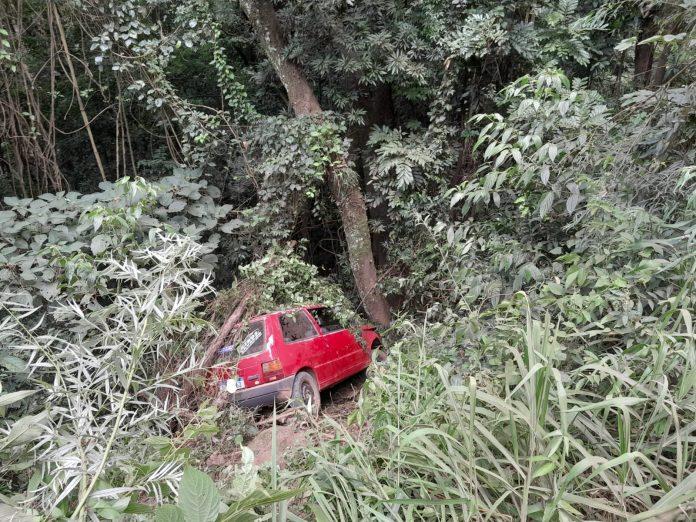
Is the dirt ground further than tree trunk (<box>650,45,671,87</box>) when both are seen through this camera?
No

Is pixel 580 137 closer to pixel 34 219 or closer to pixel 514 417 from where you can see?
pixel 514 417

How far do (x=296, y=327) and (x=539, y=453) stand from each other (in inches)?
186

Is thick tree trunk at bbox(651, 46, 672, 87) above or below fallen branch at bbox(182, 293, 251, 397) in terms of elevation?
above

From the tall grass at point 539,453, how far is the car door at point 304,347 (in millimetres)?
3655

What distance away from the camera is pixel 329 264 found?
957 cm

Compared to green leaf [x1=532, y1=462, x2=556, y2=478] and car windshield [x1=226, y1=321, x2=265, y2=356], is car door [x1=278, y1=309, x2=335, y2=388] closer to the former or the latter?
car windshield [x1=226, y1=321, x2=265, y2=356]

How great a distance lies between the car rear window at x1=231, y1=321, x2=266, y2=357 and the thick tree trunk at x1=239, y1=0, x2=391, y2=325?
8.52ft

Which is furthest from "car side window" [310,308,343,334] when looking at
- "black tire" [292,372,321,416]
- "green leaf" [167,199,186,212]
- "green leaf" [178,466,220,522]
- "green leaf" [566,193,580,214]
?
"green leaf" [178,466,220,522]

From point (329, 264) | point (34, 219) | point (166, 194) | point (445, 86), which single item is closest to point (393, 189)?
point (445, 86)

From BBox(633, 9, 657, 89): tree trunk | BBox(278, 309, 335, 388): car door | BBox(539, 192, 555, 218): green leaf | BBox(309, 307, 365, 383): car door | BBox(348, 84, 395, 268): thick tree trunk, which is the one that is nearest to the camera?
BBox(539, 192, 555, 218): green leaf

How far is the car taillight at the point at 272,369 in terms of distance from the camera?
18.2 ft

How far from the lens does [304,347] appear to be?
607 centimetres

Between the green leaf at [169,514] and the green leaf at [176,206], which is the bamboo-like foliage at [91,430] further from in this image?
the green leaf at [176,206]

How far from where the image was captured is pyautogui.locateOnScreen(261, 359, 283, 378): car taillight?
18.2 ft
